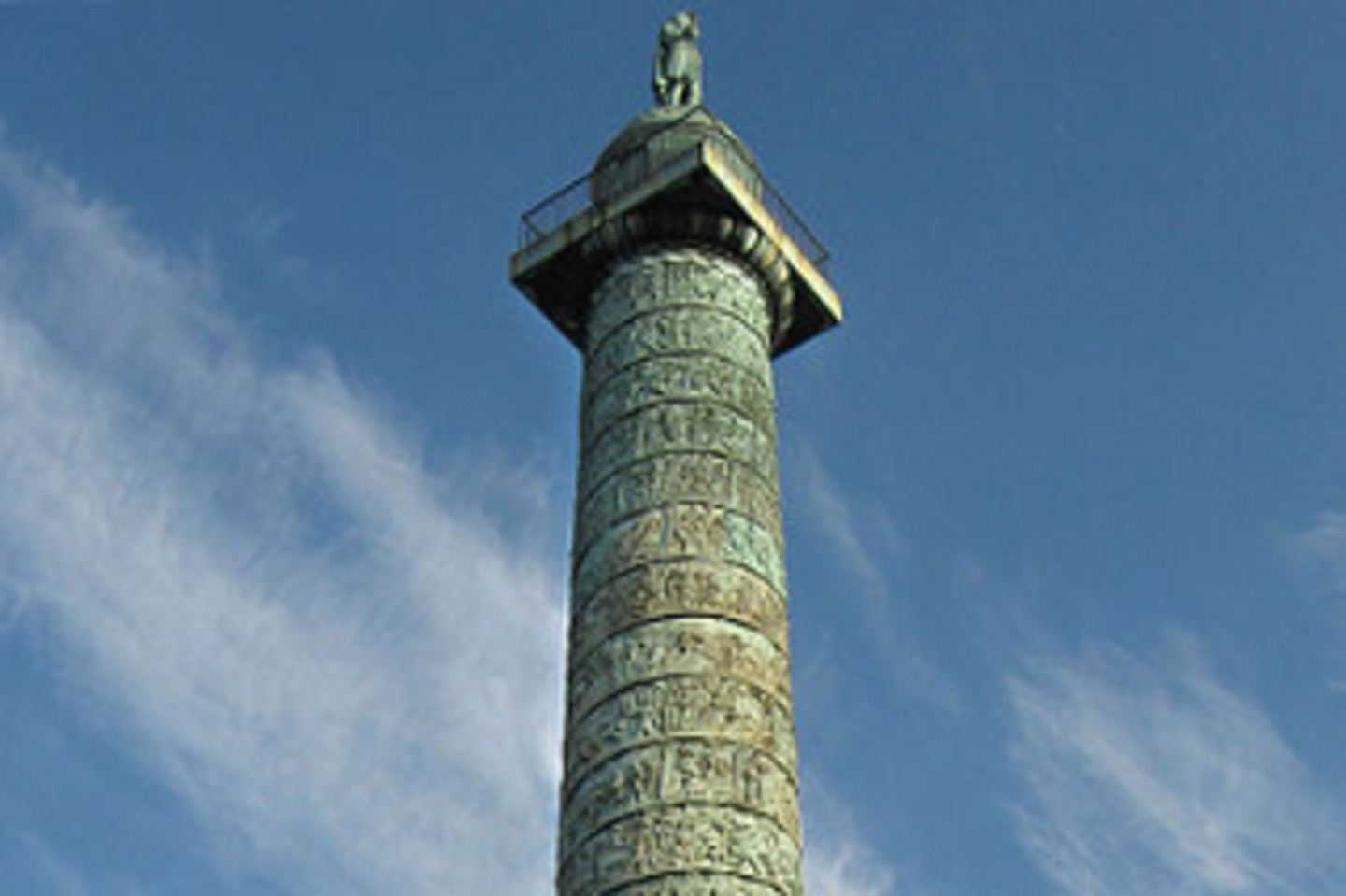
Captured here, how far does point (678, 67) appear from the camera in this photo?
38.0 feet

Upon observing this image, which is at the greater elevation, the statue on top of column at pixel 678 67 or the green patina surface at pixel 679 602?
the statue on top of column at pixel 678 67

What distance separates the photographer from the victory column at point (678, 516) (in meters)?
7.70

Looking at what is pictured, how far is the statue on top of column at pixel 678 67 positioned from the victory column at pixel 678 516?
0.31m

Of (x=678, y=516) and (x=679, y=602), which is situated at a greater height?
(x=678, y=516)

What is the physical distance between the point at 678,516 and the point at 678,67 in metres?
4.08

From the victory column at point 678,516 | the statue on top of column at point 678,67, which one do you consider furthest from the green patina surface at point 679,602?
the statue on top of column at point 678,67

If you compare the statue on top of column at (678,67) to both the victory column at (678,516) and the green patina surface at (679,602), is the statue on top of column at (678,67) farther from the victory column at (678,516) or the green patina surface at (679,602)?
the green patina surface at (679,602)

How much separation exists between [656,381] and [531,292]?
159cm

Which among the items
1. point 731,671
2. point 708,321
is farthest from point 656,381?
point 731,671

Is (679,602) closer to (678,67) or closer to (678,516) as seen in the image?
(678,516)

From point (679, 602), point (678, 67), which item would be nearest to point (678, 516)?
point (679, 602)

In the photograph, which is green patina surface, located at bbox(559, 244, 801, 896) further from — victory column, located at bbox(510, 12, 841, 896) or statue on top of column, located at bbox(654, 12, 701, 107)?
statue on top of column, located at bbox(654, 12, 701, 107)

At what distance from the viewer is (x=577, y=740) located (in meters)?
8.22

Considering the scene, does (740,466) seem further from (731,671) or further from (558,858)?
(558,858)
